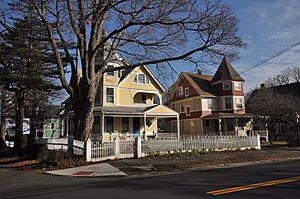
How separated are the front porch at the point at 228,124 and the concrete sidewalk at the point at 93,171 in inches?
1046

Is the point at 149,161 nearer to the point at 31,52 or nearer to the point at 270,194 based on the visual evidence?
the point at 270,194

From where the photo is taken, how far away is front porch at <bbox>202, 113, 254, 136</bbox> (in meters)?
38.2

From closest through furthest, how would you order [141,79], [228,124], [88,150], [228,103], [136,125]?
[88,150], [136,125], [141,79], [228,124], [228,103]

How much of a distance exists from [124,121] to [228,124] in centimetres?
1752

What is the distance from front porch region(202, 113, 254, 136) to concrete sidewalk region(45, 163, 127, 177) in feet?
87.2

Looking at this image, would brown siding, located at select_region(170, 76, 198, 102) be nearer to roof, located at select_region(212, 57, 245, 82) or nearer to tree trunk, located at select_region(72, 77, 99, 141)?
roof, located at select_region(212, 57, 245, 82)

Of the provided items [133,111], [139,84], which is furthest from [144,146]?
[139,84]

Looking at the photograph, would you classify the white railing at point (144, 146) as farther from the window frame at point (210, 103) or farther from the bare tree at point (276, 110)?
the window frame at point (210, 103)

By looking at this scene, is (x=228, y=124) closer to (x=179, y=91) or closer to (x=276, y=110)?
(x=179, y=91)

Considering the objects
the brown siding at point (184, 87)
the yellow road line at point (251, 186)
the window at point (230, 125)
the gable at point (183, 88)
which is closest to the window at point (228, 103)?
the window at point (230, 125)

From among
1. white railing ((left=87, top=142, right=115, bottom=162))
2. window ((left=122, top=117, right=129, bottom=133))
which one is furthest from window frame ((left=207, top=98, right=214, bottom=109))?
white railing ((left=87, top=142, right=115, bottom=162))

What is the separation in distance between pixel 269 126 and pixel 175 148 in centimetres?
1729

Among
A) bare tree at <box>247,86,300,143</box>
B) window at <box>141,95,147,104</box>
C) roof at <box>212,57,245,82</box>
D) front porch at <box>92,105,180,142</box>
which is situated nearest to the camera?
front porch at <box>92,105,180,142</box>

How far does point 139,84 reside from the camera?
31.2 meters
